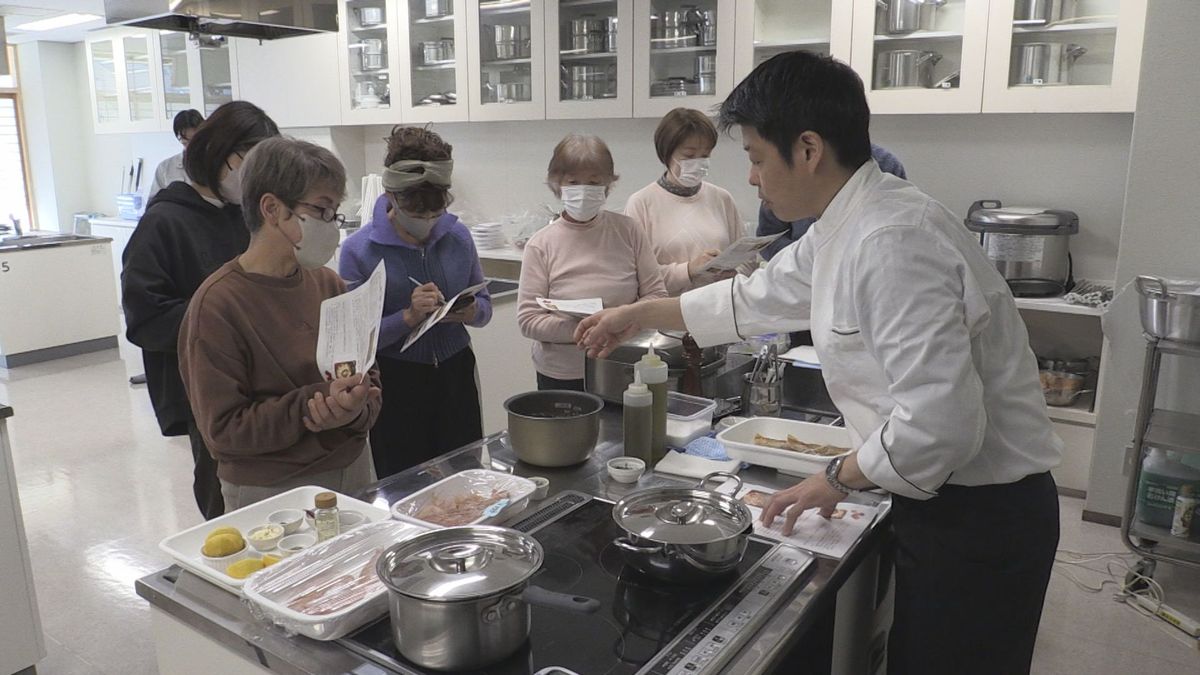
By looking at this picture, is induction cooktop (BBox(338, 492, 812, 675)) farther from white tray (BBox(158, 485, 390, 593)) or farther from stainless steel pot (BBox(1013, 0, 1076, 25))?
stainless steel pot (BBox(1013, 0, 1076, 25))

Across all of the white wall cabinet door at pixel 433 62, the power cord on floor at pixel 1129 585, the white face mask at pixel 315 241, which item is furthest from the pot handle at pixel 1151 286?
the white wall cabinet door at pixel 433 62

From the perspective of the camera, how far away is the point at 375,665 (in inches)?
41.7

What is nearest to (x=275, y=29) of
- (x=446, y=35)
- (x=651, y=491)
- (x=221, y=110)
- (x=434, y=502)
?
(x=221, y=110)

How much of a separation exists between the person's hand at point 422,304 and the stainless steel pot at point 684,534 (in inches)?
40.7

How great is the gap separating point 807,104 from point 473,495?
857mm

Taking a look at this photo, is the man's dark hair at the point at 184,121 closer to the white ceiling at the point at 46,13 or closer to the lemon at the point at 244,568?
the white ceiling at the point at 46,13

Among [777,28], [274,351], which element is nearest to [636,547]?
[274,351]

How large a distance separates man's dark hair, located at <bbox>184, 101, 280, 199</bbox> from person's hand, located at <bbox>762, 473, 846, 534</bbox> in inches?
59.5

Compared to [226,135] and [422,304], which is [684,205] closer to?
[422,304]

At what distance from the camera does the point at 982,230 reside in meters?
3.52

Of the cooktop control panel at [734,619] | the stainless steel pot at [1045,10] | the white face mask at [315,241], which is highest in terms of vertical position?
the stainless steel pot at [1045,10]

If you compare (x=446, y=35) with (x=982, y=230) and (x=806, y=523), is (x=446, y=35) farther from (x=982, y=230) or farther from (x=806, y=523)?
(x=806, y=523)

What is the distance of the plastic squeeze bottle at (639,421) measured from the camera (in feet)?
5.62

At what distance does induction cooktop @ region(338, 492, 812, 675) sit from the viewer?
3.47ft
